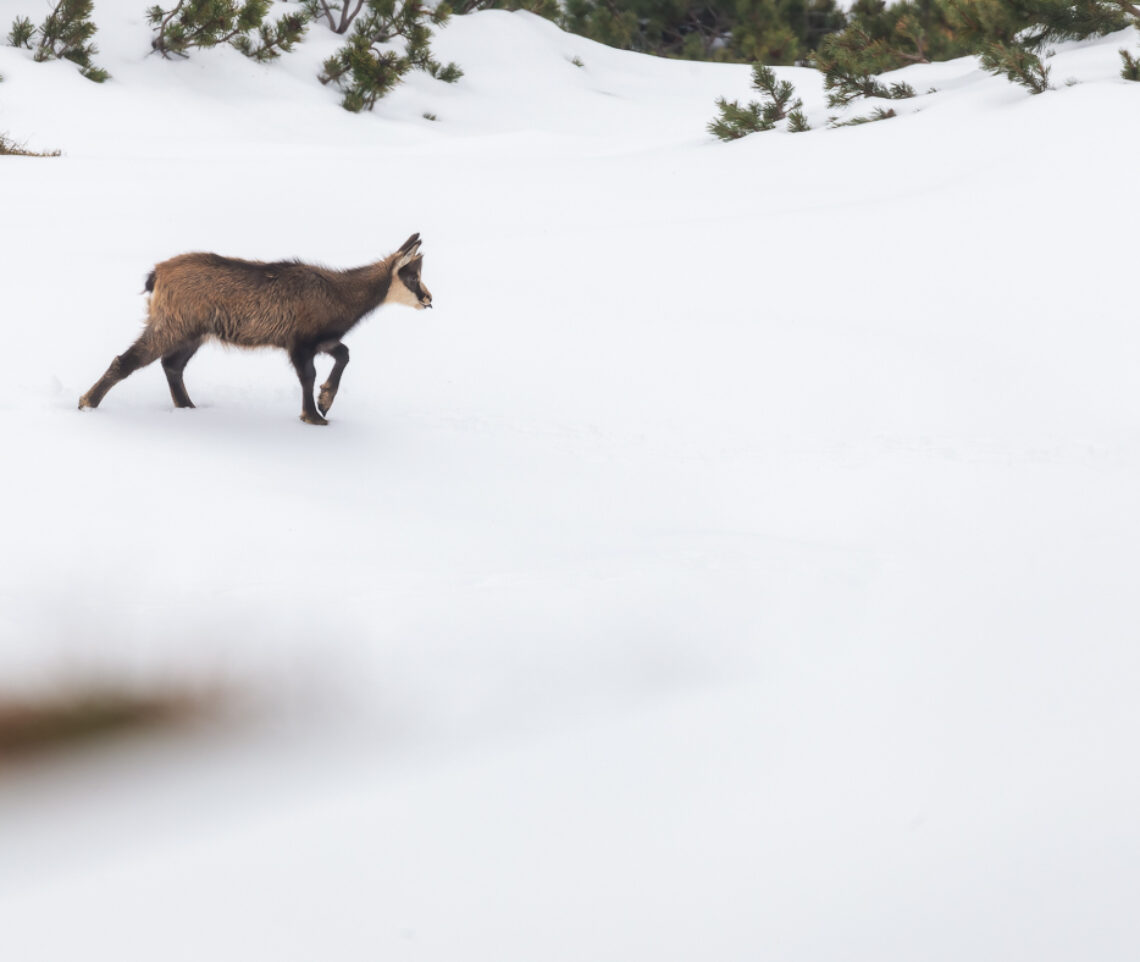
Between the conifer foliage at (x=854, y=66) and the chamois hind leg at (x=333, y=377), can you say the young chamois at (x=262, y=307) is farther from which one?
the conifer foliage at (x=854, y=66)

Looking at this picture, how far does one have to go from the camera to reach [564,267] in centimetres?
883

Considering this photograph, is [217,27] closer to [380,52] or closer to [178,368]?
[380,52]

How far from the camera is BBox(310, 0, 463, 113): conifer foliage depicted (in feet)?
61.6

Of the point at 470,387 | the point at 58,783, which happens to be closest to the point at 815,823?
the point at 58,783

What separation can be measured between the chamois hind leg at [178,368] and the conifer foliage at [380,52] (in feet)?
46.1

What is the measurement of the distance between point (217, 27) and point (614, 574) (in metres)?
15.9

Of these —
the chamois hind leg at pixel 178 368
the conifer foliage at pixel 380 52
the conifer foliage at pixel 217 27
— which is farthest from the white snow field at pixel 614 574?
the conifer foliage at pixel 380 52

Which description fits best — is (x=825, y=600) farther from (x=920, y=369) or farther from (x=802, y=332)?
(x=802, y=332)

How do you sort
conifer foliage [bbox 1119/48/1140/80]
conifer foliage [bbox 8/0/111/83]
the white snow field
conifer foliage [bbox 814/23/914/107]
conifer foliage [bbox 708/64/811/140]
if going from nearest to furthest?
the white snow field < conifer foliage [bbox 1119/48/1140/80] < conifer foliage [bbox 814/23/914/107] < conifer foliage [bbox 708/64/811/140] < conifer foliage [bbox 8/0/111/83]

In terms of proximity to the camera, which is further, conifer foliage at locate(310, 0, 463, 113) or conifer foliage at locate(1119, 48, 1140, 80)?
conifer foliage at locate(310, 0, 463, 113)

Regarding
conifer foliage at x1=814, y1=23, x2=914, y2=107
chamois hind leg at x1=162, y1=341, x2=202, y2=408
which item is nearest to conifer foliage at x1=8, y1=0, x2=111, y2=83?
conifer foliage at x1=814, y1=23, x2=914, y2=107

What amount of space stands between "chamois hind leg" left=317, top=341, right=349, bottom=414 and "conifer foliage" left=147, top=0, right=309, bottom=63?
13.3 meters

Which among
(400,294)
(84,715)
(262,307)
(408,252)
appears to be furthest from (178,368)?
(84,715)

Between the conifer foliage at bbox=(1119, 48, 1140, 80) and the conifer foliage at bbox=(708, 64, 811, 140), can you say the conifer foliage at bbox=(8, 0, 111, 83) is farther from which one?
the conifer foliage at bbox=(1119, 48, 1140, 80)
